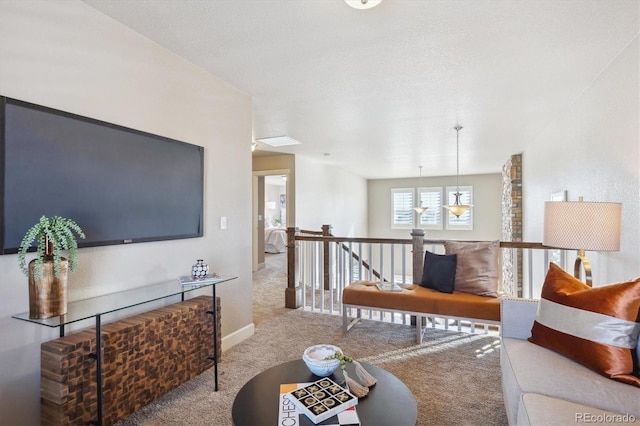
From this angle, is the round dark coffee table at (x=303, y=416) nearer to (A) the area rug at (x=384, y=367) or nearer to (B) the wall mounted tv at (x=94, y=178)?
(A) the area rug at (x=384, y=367)

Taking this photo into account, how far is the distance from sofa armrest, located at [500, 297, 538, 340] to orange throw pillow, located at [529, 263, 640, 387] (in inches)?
7.0

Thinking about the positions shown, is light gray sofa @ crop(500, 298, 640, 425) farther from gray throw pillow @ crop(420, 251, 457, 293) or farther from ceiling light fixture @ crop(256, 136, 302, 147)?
ceiling light fixture @ crop(256, 136, 302, 147)

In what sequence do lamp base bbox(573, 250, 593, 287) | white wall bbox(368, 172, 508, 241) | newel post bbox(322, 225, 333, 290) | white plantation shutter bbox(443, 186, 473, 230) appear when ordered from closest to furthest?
lamp base bbox(573, 250, 593, 287) < newel post bbox(322, 225, 333, 290) < white wall bbox(368, 172, 508, 241) < white plantation shutter bbox(443, 186, 473, 230)

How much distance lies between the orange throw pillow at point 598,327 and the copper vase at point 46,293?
8.42 ft

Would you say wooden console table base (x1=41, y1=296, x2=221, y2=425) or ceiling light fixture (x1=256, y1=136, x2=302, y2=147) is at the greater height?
ceiling light fixture (x1=256, y1=136, x2=302, y2=147)

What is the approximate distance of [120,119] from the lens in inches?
85.4

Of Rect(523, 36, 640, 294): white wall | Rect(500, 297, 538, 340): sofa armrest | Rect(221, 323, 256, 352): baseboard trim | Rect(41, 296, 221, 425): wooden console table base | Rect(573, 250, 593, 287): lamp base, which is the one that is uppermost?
Rect(523, 36, 640, 294): white wall

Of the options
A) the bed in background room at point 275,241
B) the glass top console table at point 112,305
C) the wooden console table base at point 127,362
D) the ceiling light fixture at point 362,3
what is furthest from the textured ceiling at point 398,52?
the bed in background room at point 275,241

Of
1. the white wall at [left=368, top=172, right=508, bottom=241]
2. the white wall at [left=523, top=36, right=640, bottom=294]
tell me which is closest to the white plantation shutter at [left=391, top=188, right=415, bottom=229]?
the white wall at [left=368, top=172, right=508, bottom=241]

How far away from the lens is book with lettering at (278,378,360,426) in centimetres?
131

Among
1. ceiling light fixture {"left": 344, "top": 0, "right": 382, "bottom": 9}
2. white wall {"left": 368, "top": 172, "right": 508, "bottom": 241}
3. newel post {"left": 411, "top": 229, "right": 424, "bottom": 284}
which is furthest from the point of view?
white wall {"left": 368, "top": 172, "right": 508, "bottom": 241}

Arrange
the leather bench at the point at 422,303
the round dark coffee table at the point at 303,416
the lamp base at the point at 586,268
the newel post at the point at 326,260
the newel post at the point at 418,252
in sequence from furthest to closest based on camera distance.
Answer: the newel post at the point at 326,260
the newel post at the point at 418,252
the leather bench at the point at 422,303
the lamp base at the point at 586,268
the round dark coffee table at the point at 303,416

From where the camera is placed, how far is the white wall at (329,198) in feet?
22.1

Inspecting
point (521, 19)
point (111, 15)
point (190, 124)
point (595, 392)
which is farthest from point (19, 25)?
point (595, 392)
